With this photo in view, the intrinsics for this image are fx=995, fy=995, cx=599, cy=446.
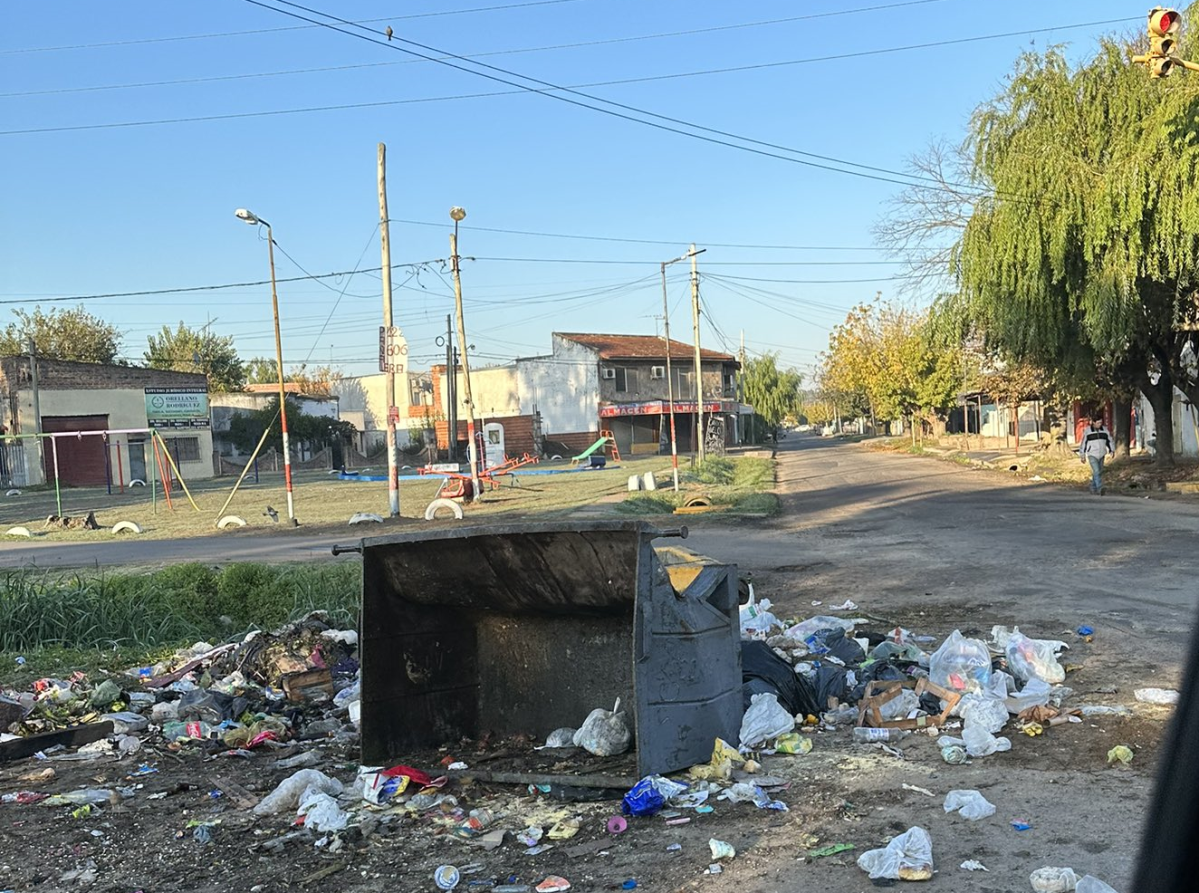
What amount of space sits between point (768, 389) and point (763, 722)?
94184 mm

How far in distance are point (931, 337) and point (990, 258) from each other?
9.84 feet

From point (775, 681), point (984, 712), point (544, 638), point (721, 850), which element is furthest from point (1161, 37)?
point (721, 850)

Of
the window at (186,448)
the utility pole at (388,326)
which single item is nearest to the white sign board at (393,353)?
the utility pole at (388,326)

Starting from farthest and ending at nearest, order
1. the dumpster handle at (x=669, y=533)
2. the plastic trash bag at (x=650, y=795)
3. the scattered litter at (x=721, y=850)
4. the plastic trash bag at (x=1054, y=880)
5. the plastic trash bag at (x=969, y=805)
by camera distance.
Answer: the dumpster handle at (x=669, y=533) → the plastic trash bag at (x=650, y=795) → the plastic trash bag at (x=969, y=805) → the scattered litter at (x=721, y=850) → the plastic trash bag at (x=1054, y=880)

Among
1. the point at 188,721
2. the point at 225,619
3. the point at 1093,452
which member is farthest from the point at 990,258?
the point at 188,721

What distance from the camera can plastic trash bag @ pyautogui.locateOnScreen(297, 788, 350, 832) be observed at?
15.5ft

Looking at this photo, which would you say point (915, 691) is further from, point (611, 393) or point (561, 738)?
point (611, 393)

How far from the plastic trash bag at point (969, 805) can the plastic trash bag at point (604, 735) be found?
182cm

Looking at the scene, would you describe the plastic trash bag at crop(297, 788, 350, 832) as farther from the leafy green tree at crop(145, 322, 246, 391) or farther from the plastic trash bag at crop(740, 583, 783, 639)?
the leafy green tree at crop(145, 322, 246, 391)

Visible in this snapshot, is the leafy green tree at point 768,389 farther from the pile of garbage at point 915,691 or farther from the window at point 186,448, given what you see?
the pile of garbage at point 915,691

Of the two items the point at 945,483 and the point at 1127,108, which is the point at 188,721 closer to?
the point at 1127,108

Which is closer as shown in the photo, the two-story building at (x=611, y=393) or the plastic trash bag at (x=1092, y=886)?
the plastic trash bag at (x=1092, y=886)

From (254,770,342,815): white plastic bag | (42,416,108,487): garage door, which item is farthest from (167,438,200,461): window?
(254,770,342,815): white plastic bag

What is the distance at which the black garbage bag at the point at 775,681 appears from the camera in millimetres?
6090
